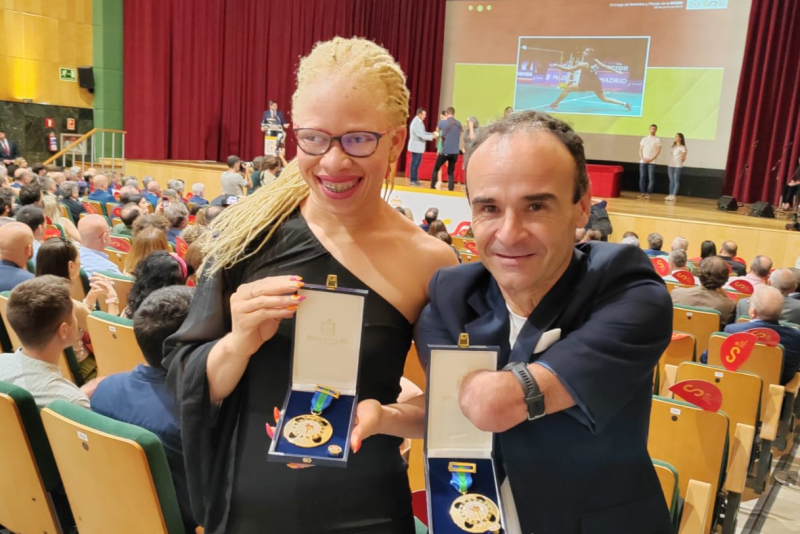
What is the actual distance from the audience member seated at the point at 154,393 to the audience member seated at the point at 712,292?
11.8 feet

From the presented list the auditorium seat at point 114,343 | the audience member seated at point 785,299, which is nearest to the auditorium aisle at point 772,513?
Result: the audience member seated at point 785,299

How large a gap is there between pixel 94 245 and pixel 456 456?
13.7ft

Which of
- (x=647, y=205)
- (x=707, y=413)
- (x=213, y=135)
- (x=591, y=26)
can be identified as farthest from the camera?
(x=213, y=135)

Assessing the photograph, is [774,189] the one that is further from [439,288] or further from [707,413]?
[439,288]

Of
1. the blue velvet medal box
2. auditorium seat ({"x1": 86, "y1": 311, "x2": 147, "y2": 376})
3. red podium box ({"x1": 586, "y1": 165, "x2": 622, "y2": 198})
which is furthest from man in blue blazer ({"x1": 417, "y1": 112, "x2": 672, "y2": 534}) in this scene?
red podium box ({"x1": 586, "y1": 165, "x2": 622, "y2": 198})

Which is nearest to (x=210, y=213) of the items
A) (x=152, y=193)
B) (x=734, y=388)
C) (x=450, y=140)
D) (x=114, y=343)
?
(x=114, y=343)

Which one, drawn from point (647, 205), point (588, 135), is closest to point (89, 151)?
→ point (588, 135)

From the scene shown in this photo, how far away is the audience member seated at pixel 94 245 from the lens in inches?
168

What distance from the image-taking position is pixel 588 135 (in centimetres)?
1248

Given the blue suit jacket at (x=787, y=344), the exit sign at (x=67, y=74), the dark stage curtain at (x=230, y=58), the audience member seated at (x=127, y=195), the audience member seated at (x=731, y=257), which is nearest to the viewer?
the blue suit jacket at (x=787, y=344)

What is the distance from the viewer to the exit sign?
1315 centimetres

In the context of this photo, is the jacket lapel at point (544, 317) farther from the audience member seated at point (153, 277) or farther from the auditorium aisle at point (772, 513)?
the auditorium aisle at point (772, 513)

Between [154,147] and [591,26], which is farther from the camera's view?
[154,147]

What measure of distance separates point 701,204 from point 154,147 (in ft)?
36.6
